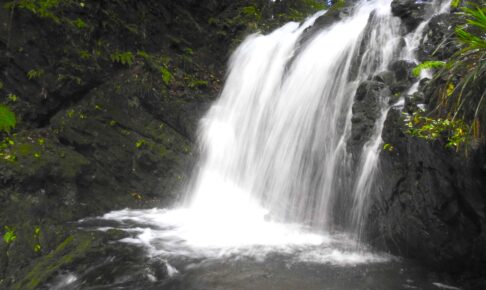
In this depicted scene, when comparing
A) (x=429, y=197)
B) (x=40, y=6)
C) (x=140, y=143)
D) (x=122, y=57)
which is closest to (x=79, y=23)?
(x=40, y=6)

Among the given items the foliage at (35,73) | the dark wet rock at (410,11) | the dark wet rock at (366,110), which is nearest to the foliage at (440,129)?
the dark wet rock at (366,110)

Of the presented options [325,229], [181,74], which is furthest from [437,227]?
[181,74]

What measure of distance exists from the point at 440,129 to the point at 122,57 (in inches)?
298

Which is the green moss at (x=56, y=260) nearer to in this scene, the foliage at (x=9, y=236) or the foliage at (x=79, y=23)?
the foliage at (x=9, y=236)

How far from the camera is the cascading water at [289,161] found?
5.39 meters

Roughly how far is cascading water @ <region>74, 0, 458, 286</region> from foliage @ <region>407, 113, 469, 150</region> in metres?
0.82

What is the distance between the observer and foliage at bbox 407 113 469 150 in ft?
12.5

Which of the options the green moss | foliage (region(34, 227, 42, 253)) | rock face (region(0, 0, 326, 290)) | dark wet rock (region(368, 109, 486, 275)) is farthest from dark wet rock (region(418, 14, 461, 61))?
foliage (region(34, 227, 42, 253))

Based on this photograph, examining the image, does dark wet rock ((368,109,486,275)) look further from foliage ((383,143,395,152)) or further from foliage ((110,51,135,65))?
foliage ((110,51,135,65))

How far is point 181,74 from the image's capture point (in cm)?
989

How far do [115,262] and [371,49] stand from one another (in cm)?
549

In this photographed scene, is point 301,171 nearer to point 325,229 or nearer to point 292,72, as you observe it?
point 325,229

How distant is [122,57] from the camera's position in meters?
9.05

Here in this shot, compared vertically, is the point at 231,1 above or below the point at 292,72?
above
